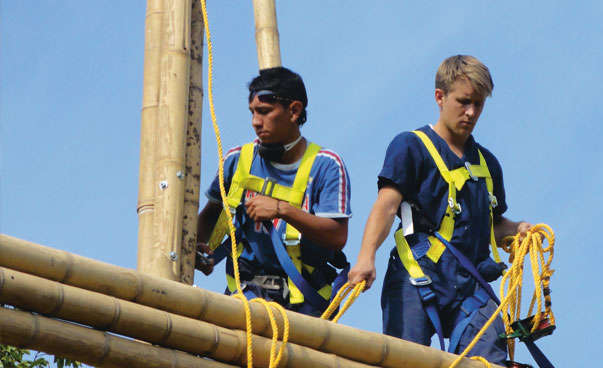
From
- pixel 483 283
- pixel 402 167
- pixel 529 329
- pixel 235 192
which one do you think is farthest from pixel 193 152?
pixel 529 329

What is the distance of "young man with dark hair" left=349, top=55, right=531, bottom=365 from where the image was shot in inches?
263

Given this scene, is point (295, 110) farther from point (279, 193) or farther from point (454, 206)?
point (454, 206)

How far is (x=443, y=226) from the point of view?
686 centimetres

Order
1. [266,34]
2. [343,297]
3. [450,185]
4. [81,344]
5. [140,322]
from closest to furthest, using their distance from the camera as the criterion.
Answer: [81,344] → [140,322] → [343,297] → [450,185] → [266,34]

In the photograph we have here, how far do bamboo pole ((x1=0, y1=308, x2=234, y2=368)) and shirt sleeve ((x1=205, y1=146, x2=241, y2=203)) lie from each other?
1.82 metres

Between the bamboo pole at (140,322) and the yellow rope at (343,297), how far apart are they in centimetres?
51

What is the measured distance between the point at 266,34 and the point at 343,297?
2738 millimetres

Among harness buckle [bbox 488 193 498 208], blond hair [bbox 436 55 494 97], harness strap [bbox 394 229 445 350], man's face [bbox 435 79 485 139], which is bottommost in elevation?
harness strap [bbox 394 229 445 350]

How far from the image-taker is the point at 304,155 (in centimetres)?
700

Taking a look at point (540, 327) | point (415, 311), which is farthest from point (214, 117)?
point (540, 327)

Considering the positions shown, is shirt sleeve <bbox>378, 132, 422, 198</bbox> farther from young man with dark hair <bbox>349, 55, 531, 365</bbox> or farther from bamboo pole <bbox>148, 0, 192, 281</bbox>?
bamboo pole <bbox>148, 0, 192, 281</bbox>

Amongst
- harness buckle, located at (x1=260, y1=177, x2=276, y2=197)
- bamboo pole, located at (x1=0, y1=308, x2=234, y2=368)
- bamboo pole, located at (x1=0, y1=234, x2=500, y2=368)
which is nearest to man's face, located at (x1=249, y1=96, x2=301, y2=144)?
harness buckle, located at (x1=260, y1=177, x2=276, y2=197)

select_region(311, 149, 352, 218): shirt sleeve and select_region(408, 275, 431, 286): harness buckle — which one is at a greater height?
select_region(311, 149, 352, 218): shirt sleeve

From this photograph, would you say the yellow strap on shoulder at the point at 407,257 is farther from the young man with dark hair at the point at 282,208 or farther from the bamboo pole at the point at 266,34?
the bamboo pole at the point at 266,34
